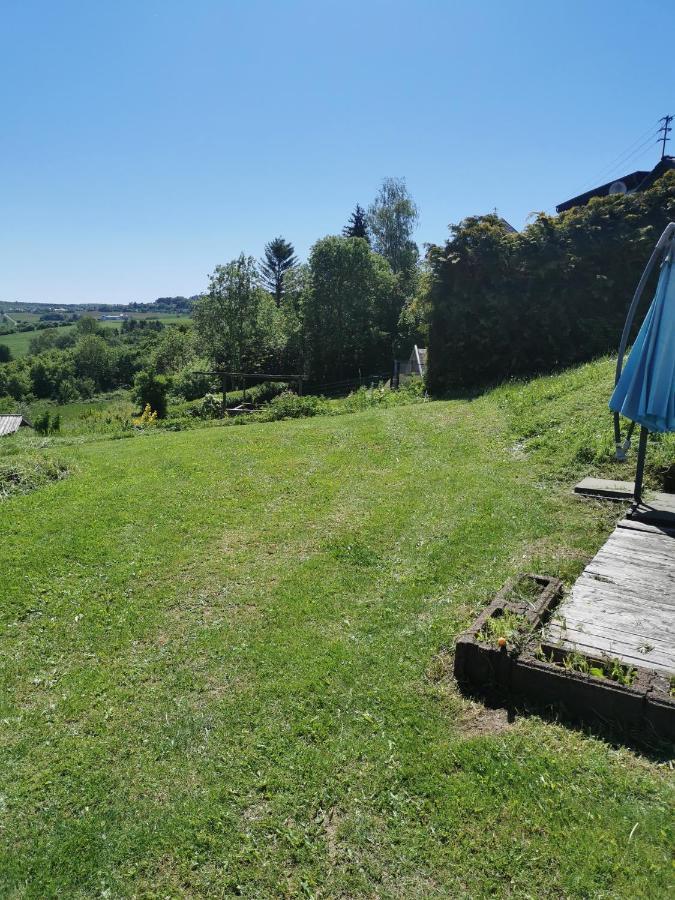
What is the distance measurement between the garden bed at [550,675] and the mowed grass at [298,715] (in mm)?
170

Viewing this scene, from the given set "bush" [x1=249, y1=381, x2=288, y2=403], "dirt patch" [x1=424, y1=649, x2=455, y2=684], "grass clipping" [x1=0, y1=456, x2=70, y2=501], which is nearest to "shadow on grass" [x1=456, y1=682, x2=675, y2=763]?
"dirt patch" [x1=424, y1=649, x2=455, y2=684]

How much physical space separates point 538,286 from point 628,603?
12.4 m

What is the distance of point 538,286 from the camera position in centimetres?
1429

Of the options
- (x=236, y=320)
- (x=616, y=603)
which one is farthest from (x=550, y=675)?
(x=236, y=320)

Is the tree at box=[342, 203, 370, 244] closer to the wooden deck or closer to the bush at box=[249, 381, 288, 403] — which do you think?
the bush at box=[249, 381, 288, 403]

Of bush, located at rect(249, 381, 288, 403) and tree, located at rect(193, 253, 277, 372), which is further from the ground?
tree, located at rect(193, 253, 277, 372)

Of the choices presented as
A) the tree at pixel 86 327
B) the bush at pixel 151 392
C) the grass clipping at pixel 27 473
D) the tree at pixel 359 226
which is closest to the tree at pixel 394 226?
the tree at pixel 359 226

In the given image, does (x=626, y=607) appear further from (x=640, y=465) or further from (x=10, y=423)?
(x=10, y=423)

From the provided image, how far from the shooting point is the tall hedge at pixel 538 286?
537 inches

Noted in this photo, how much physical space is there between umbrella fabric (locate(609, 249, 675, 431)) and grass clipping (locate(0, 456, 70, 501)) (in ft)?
25.8

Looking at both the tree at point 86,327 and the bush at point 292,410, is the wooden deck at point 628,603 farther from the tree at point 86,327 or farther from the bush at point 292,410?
the tree at point 86,327

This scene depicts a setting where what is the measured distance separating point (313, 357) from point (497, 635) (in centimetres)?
3495

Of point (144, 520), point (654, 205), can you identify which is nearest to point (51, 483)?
point (144, 520)

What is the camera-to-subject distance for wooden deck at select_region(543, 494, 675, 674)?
312cm
